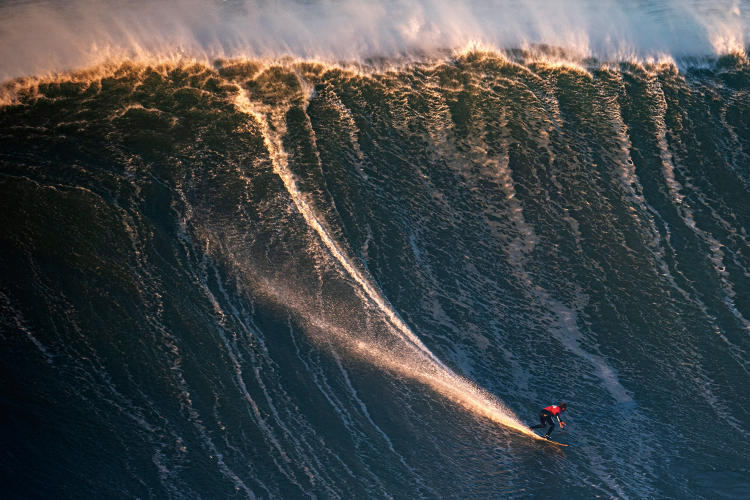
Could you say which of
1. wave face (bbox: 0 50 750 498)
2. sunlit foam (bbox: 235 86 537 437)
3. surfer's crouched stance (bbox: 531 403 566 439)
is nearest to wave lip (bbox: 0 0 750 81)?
wave face (bbox: 0 50 750 498)

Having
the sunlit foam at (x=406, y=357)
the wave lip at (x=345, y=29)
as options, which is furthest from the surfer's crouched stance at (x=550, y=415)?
the wave lip at (x=345, y=29)

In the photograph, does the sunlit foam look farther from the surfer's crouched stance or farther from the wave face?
the surfer's crouched stance

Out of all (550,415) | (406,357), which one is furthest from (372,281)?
(550,415)

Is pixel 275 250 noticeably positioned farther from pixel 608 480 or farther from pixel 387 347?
pixel 608 480

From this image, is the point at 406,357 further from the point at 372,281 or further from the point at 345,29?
the point at 345,29

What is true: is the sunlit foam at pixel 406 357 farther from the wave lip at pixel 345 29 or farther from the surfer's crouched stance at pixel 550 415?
the wave lip at pixel 345 29

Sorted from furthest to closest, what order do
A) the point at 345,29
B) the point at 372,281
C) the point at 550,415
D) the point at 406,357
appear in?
the point at 345,29, the point at 372,281, the point at 406,357, the point at 550,415

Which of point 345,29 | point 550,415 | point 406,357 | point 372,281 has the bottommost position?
point 550,415
